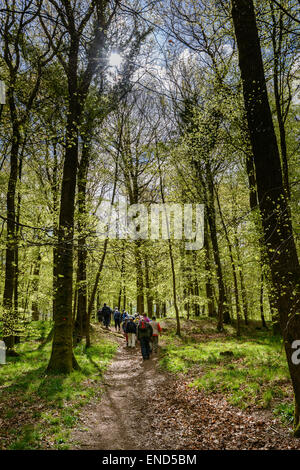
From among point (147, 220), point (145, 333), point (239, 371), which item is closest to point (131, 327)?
point (145, 333)

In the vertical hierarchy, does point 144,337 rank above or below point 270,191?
below

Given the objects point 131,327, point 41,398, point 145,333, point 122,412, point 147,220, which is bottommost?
point 122,412

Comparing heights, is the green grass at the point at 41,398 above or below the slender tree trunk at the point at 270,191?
below

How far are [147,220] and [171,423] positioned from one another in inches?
580

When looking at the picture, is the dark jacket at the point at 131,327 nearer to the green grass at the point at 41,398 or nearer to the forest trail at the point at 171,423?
the green grass at the point at 41,398

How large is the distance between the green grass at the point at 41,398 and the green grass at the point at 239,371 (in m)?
3.18

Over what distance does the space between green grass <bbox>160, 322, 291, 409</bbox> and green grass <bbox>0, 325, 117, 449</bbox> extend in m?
3.18

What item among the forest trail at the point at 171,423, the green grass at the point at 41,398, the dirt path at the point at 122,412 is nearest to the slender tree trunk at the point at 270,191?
the forest trail at the point at 171,423

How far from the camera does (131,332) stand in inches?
650

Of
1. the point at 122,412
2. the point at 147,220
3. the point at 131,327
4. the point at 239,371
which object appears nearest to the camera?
the point at 122,412

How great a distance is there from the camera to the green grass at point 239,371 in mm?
6545

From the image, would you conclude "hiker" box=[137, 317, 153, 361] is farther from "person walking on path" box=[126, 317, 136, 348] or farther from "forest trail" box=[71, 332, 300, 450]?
"forest trail" box=[71, 332, 300, 450]

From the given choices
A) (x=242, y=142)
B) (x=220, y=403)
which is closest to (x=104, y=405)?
(x=220, y=403)

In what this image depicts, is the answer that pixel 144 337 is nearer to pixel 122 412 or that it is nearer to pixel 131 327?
pixel 131 327
